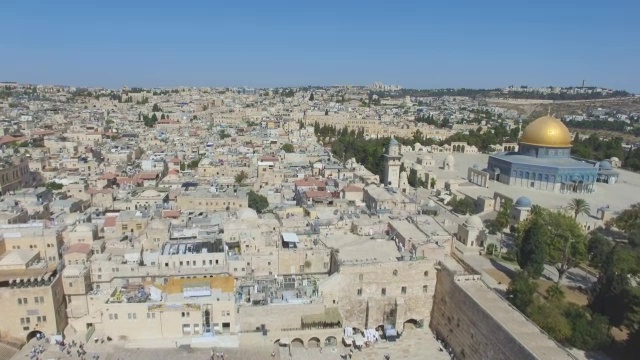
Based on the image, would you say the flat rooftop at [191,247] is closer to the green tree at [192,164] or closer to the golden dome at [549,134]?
the green tree at [192,164]

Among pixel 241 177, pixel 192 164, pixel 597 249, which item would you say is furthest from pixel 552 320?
pixel 192 164

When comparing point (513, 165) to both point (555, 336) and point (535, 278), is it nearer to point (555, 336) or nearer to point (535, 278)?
point (535, 278)

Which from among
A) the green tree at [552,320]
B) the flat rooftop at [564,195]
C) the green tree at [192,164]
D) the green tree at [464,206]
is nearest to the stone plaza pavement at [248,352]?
the green tree at [552,320]

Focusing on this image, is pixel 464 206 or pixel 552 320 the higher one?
pixel 552 320

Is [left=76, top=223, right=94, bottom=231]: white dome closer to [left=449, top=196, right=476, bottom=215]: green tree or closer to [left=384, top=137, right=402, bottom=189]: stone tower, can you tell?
[left=384, top=137, right=402, bottom=189]: stone tower

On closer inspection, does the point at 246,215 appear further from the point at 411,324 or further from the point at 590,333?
the point at 590,333
